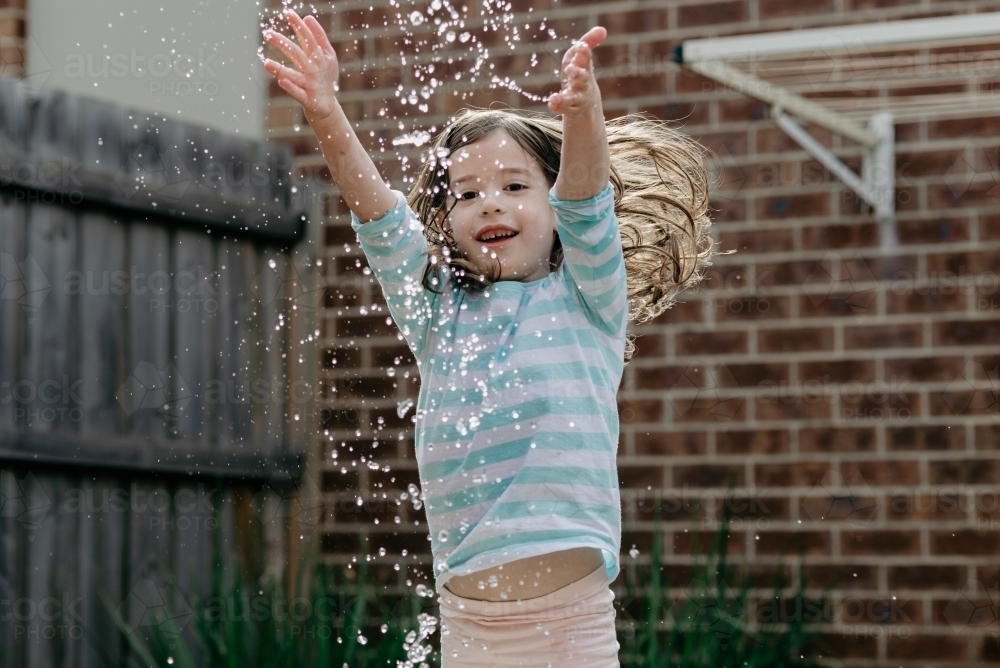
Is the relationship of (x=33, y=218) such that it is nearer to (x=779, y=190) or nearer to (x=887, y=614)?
(x=779, y=190)

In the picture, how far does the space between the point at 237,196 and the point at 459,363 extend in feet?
7.99

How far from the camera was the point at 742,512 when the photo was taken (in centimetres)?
419

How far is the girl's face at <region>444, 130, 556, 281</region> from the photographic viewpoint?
2.57 meters

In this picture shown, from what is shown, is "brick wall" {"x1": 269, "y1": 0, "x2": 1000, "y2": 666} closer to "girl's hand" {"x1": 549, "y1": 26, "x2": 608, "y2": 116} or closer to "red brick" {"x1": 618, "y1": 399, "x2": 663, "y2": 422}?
"red brick" {"x1": 618, "y1": 399, "x2": 663, "y2": 422}

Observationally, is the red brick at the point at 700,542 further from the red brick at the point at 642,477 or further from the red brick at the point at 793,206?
the red brick at the point at 793,206

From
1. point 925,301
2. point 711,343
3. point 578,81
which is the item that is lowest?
point 711,343

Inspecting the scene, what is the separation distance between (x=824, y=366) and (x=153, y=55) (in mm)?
3017

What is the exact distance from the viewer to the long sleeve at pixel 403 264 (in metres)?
2.54

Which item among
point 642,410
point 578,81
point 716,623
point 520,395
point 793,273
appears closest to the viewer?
point 578,81

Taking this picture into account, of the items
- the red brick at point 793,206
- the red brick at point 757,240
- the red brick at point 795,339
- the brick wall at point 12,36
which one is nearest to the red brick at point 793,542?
the red brick at point 795,339

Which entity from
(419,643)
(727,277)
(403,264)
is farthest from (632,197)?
(419,643)

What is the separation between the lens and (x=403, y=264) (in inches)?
101

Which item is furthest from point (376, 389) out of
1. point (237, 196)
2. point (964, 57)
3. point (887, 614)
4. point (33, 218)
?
point (964, 57)

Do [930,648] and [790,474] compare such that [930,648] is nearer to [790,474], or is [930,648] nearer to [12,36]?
[790,474]
